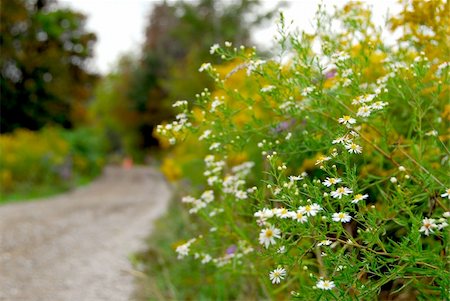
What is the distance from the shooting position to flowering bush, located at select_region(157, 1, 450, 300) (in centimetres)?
152

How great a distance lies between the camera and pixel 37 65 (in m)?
14.9

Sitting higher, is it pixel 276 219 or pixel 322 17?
pixel 322 17

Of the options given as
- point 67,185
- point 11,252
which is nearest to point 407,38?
point 11,252

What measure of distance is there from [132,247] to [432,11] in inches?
155

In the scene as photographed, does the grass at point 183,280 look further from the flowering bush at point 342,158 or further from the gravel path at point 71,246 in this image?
the flowering bush at point 342,158

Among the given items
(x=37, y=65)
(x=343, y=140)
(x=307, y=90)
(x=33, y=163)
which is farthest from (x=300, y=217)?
(x=37, y=65)

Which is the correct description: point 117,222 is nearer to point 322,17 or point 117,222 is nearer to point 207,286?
point 207,286

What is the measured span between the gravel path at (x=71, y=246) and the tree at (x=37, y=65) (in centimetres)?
602

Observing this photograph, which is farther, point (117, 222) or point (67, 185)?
point (67, 185)

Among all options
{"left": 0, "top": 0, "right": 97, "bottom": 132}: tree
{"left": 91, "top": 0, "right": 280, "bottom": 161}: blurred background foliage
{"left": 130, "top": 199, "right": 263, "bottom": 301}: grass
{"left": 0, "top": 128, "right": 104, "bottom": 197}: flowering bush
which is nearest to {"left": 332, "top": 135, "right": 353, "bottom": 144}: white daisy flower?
{"left": 130, "top": 199, "right": 263, "bottom": 301}: grass

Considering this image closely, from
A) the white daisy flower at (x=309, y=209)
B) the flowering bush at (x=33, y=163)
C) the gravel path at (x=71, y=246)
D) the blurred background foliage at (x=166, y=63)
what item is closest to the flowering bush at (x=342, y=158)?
A: the white daisy flower at (x=309, y=209)

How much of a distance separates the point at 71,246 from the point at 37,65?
1084 centimetres

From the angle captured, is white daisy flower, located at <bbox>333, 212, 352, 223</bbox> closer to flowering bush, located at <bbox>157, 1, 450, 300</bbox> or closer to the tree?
flowering bush, located at <bbox>157, 1, 450, 300</bbox>

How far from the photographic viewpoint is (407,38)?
2.54m
